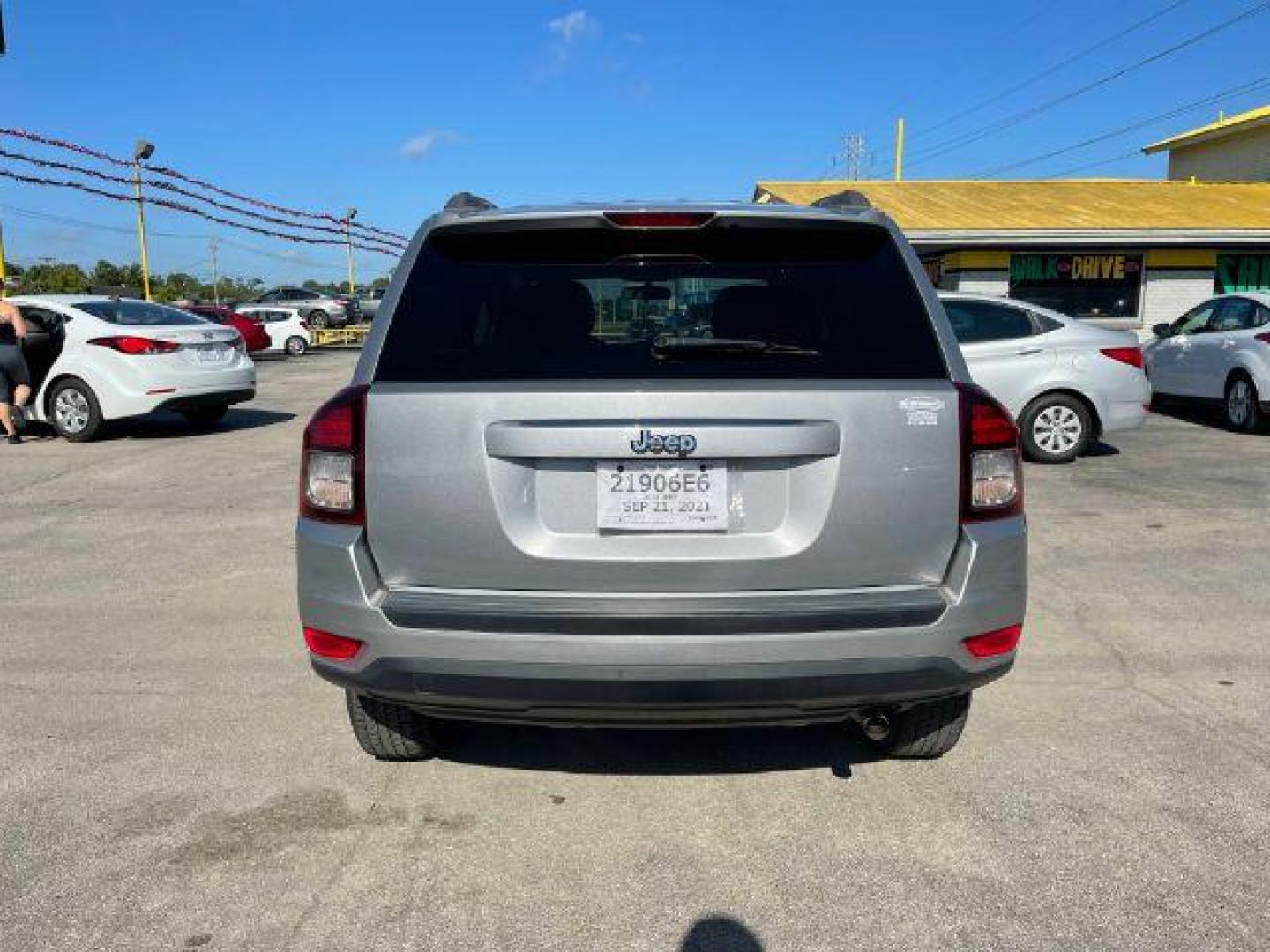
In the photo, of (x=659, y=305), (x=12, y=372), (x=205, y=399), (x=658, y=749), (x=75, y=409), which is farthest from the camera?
(x=205, y=399)

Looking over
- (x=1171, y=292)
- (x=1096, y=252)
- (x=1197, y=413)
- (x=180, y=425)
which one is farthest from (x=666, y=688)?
(x=1171, y=292)

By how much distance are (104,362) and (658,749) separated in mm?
9517

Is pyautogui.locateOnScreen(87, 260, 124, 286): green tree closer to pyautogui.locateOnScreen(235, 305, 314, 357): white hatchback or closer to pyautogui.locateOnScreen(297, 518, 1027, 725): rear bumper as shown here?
pyautogui.locateOnScreen(235, 305, 314, 357): white hatchback

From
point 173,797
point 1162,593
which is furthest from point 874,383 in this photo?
point 1162,593

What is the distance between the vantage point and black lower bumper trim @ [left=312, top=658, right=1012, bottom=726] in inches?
99.3

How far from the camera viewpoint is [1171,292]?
2005cm

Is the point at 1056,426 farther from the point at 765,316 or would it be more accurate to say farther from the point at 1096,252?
the point at 1096,252

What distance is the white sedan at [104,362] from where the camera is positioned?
35.2 ft

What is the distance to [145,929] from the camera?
250 centimetres

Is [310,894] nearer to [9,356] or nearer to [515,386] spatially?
[515,386]

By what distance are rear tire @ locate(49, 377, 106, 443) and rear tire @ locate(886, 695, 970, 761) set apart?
401 inches

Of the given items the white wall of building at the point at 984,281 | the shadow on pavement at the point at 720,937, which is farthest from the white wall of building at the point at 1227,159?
the shadow on pavement at the point at 720,937

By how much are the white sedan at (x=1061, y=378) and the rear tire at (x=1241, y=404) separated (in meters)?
2.36

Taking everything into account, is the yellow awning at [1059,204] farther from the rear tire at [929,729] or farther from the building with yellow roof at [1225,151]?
the rear tire at [929,729]
